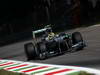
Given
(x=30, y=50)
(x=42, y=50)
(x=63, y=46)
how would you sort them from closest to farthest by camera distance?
(x=63, y=46) < (x=42, y=50) < (x=30, y=50)

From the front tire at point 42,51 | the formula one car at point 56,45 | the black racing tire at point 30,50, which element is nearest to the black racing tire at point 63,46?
the formula one car at point 56,45

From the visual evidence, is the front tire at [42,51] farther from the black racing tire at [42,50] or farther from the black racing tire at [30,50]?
the black racing tire at [30,50]

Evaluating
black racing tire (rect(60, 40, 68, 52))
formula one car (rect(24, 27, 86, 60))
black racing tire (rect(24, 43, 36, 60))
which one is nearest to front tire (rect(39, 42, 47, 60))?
formula one car (rect(24, 27, 86, 60))

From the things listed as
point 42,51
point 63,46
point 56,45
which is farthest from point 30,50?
point 63,46

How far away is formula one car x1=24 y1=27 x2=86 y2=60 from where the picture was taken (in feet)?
44.1

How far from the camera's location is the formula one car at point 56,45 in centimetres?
1345

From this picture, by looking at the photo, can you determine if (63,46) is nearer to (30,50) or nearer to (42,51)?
(42,51)

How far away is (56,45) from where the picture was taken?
1353 centimetres

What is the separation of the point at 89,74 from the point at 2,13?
37.4 m

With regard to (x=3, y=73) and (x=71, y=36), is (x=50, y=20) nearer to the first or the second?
(x=71, y=36)

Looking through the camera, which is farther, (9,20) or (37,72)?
(9,20)

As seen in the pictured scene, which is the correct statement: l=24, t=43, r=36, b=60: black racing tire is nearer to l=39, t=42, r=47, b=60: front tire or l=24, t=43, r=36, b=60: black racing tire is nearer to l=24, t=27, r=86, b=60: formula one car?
l=24, t=27, r=86, b=60: formula one car

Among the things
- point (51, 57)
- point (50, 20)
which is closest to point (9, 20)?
point (50, 20)

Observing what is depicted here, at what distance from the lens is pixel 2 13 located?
148 ft
